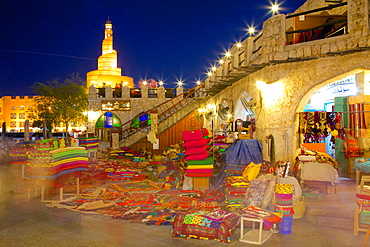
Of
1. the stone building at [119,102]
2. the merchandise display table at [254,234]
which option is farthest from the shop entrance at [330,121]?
the stone building at [119,102]

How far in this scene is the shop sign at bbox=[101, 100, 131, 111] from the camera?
26.4 metres

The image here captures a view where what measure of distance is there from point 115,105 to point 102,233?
21.6 metres

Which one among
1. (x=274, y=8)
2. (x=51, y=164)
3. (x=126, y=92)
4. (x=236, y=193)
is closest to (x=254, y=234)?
(x=236, y=193)

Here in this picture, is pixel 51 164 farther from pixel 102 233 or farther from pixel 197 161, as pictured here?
pixel 197 161

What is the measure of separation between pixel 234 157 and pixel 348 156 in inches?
160

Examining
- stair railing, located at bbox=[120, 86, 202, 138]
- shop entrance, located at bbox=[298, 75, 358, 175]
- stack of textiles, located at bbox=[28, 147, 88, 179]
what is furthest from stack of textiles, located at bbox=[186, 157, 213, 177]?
stair railing, located at bbox=[120, 86, 202, 138]

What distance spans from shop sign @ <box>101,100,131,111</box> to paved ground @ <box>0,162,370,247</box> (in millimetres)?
19557

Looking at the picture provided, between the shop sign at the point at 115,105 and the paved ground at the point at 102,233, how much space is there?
19.6 meters

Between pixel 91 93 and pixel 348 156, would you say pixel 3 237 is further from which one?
pixel 91 93

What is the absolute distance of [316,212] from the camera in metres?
6.39

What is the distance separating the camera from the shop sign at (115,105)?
26.4m

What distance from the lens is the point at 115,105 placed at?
26469mm

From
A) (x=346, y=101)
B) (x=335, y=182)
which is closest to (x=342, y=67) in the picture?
(x=346, y=101)

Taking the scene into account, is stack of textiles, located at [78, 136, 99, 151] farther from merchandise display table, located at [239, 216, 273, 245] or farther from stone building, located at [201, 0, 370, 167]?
merchandise display table, located at [239, 216, 273, 245]
